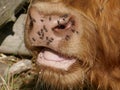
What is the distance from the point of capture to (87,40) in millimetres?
2932

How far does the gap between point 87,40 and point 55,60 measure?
0.23 metres

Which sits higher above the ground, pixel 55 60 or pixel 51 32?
pixel 51 32

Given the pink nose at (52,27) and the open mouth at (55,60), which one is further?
the open mouth at (55,60)

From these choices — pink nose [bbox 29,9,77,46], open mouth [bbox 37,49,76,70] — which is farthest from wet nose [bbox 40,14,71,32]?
open mouth [bbox 37,49,76,70]

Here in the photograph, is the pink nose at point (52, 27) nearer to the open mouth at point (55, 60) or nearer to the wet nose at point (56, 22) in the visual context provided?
the wet nose at point (56, 22)

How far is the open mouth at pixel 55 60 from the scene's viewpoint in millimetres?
2963

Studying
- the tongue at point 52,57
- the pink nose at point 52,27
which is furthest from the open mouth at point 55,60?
the pink nose at point 52,27

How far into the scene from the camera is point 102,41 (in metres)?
3.01

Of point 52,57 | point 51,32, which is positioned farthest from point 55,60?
point 51,32

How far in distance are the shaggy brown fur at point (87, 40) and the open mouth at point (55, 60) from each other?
3 centimetres

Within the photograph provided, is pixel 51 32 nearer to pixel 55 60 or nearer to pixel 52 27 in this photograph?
pixel 52 27

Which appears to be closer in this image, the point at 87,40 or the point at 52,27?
the point at 52,27

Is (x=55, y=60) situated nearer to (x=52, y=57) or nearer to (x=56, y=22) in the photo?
(x=52, y=57)

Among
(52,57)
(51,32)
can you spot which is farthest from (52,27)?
(52,57)
